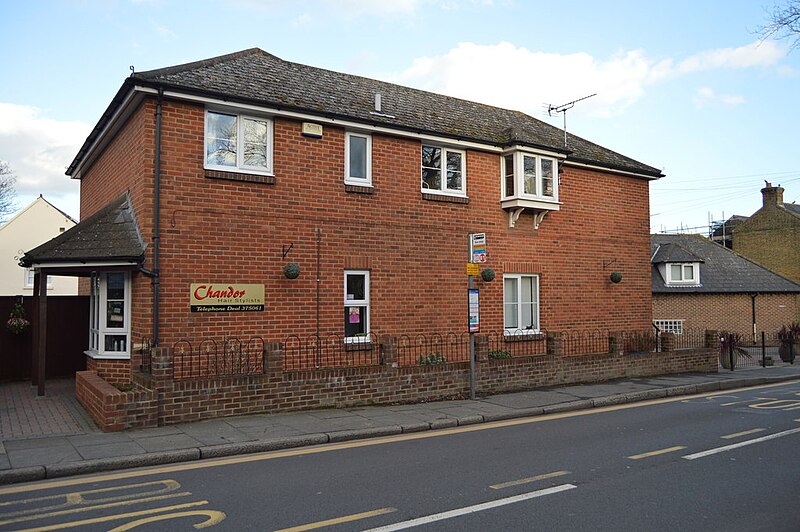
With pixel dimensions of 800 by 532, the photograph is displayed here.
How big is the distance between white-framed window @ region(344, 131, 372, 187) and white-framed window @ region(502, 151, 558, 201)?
404 cm

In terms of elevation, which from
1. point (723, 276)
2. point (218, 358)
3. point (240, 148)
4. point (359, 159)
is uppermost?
point (359, 159)

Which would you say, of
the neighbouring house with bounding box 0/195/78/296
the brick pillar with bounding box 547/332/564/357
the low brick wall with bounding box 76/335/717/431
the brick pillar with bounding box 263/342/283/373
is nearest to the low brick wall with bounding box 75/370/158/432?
the low brick wall with bounding box 76/335/717/431

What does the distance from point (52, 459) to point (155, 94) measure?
671cm

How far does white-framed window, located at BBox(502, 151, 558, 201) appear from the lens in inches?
630

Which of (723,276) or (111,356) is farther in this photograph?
(723,276)

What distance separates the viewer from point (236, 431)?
9.19m

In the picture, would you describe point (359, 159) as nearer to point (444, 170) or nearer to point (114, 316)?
point (444, 170)

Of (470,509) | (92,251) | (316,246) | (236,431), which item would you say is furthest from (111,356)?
(470,509)

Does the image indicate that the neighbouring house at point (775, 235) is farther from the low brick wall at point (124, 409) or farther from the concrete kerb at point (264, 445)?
the low brick wall at point (124, 409)

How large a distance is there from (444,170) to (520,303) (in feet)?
13.4

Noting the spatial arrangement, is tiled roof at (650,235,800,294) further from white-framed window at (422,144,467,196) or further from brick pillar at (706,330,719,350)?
white-framed window at (422,144,467,196)

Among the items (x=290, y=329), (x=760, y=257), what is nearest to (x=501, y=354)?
(x=290, y=329)

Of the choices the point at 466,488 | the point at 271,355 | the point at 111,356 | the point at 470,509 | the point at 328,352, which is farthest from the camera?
the point at 328,352

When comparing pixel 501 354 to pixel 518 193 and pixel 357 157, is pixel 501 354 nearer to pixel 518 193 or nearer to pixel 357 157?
pixel 518 193
